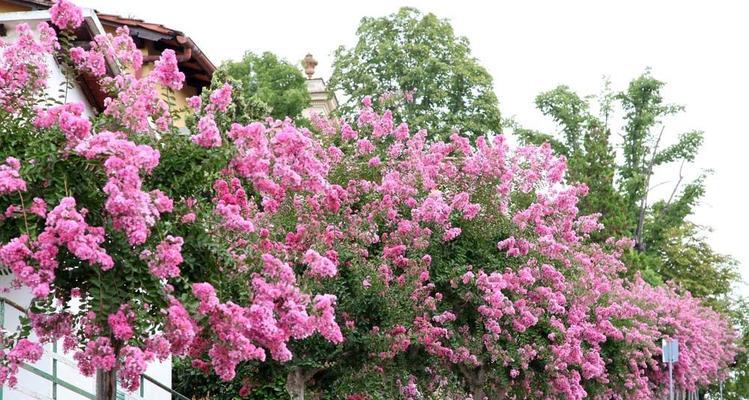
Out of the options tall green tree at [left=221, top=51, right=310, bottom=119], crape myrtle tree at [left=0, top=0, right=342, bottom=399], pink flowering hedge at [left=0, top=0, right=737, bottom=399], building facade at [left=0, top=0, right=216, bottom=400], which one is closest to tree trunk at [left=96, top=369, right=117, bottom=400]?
crape myrtle tree at [left=0, top=0, right=342, bottom=399]

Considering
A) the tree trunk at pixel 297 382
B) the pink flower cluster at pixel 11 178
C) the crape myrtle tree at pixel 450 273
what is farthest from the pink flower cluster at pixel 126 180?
the tree trunk at pixel 297 382

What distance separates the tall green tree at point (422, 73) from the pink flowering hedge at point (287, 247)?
48.2 feet

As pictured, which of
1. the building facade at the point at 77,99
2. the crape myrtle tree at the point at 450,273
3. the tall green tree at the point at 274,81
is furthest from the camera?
the tall green tree at the point at 274,81

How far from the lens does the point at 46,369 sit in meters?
13.6

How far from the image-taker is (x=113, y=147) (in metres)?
7.98

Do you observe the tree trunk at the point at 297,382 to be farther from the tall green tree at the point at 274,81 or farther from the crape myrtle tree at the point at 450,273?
the tall green tree at the point at 274,81

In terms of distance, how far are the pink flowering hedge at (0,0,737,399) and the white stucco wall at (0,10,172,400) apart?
860 mm

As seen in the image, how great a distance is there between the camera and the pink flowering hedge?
325 inches

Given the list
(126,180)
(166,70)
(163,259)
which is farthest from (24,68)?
(163,259)

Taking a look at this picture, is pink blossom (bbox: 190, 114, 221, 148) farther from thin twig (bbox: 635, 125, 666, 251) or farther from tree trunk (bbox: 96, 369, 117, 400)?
thin twig (bbox: 635, 125, 666, 251)

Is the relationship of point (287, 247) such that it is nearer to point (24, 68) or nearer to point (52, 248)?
point (24, 68)

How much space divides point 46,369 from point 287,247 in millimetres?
3102

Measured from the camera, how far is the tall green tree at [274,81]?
4091 centimetres

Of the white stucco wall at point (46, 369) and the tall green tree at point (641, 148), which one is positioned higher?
the tall green tree at point (641, 148)
